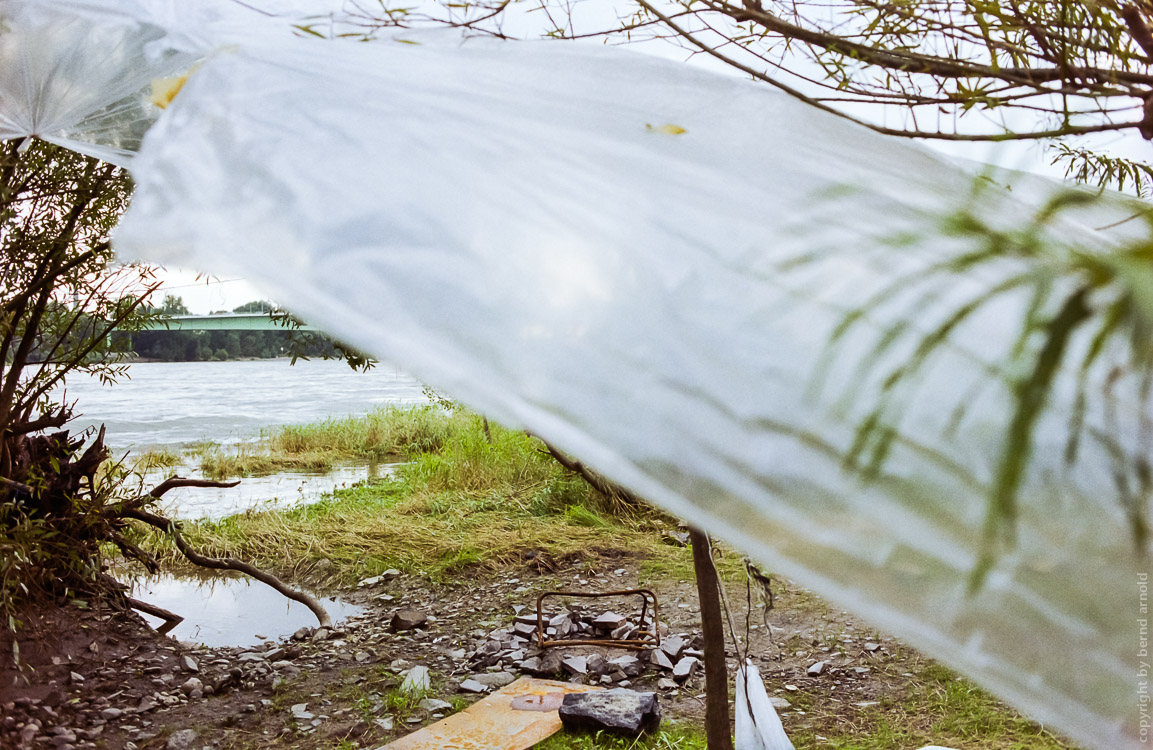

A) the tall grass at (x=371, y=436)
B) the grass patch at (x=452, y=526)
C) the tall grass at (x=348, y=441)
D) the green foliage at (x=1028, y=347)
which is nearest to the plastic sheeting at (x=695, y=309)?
the green foliage at (x=1028, y=347)

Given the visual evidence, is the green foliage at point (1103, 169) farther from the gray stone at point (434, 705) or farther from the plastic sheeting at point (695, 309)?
the gray stone at point (434, 705)

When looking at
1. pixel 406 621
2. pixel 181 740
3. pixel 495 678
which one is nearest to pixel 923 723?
pixel 495 678

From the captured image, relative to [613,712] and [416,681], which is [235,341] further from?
[613,712]

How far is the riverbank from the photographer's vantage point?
2.54 metres

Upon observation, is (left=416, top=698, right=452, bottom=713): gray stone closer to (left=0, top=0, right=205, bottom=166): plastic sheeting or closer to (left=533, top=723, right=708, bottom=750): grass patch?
(left=533, top=723, right=708, bottom=750): grass patch

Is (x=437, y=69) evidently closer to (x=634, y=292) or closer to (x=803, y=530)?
(x=634, y=292)

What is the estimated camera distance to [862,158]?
0.97m

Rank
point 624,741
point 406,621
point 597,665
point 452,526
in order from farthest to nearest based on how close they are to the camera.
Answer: point 452,526
point 406,621
point 597,665
point 624,741

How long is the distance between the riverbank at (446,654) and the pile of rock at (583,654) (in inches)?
0.5

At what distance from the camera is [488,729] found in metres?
2.51

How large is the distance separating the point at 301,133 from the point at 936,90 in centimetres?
76

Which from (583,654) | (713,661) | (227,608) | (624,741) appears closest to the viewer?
(713,661)

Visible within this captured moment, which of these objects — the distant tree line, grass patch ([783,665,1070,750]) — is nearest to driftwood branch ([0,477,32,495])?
the distant tree line

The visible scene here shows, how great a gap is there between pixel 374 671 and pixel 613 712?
113 centimetres
